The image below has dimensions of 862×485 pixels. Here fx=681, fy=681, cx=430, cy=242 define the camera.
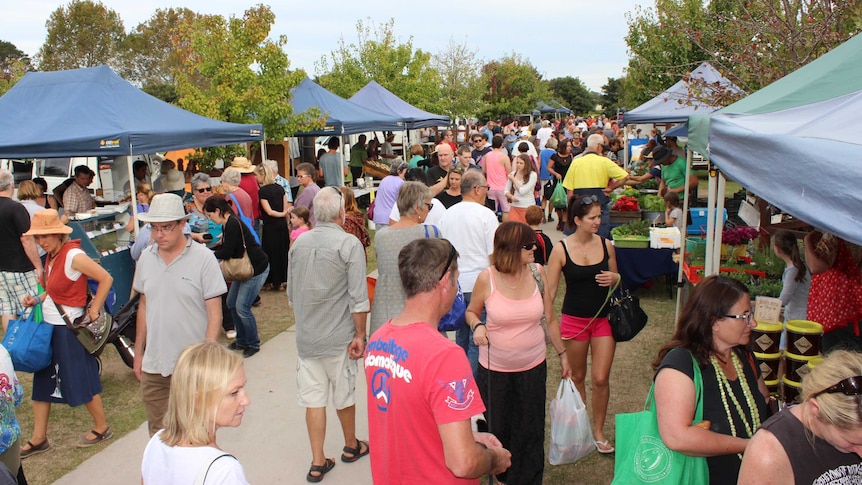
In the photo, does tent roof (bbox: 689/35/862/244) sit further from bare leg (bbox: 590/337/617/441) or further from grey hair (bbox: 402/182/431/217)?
grey hair (bbox: 402/182/431/217)

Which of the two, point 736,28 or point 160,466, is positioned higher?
point 736,28

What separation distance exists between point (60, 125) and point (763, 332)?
8.18m

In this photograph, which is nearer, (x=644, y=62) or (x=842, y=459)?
(x=842, y=459)

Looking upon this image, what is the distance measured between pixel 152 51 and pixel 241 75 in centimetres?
5213

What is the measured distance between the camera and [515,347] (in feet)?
13.4

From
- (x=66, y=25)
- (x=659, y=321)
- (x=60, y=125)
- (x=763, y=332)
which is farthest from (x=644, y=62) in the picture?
(x=66, y=25)

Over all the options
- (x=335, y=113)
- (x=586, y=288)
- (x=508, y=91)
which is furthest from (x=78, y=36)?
(x=586, y=288)

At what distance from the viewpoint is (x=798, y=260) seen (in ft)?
16.9

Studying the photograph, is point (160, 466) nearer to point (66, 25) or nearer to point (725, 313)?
point (725, 313)

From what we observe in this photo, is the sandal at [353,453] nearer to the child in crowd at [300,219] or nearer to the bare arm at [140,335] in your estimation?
the bare arm at [140,335]

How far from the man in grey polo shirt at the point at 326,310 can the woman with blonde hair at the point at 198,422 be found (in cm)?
195

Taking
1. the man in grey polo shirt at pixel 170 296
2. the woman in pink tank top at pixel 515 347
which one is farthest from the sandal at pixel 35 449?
the woman in pink tank top at pixel 515 347

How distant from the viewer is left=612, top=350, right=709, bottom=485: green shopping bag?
8.76ft

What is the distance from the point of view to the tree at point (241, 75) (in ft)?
42.4
